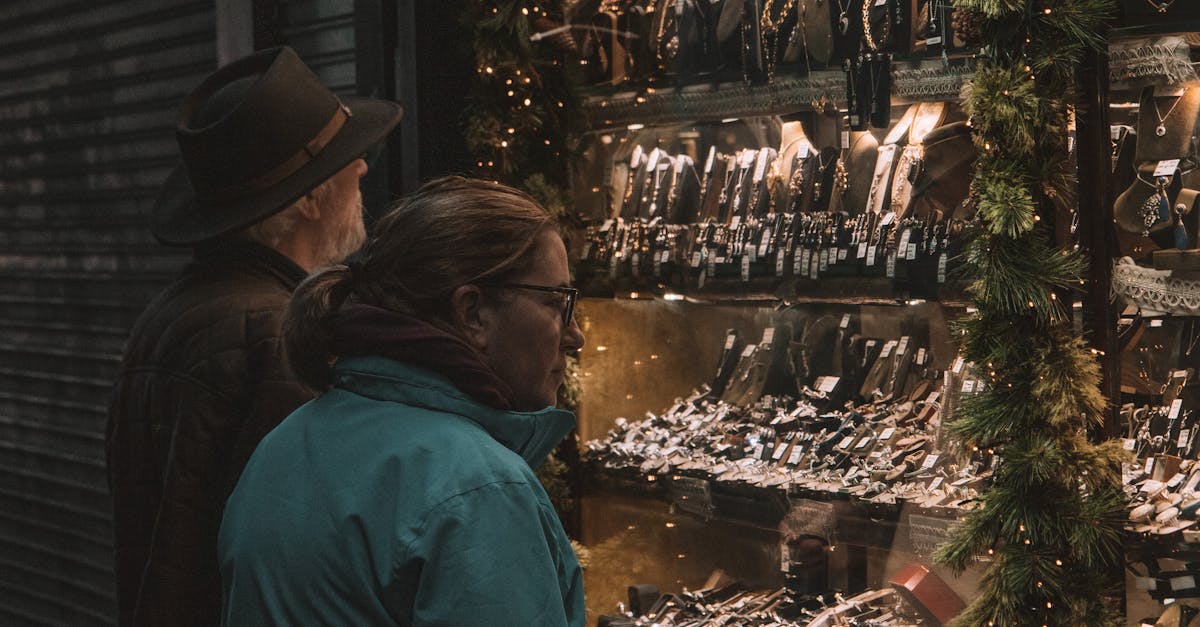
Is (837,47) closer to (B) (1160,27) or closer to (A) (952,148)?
(A) (952,148)

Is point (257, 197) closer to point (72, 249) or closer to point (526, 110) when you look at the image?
point (526, 110)

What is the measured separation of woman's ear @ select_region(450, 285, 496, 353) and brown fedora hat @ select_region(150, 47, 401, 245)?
1.26 meters

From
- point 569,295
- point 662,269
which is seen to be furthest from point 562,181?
point 569,295

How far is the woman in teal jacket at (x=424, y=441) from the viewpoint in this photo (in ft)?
4.75

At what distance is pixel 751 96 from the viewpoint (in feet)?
12.9

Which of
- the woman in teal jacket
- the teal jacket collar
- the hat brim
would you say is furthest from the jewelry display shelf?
the teal jacket collar

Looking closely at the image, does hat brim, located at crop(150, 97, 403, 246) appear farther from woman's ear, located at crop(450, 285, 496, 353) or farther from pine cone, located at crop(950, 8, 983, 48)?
pine cone, located at crop(950, 8, 983, 48)

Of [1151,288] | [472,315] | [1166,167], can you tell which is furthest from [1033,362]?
[472,315]

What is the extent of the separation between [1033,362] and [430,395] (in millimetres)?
1758

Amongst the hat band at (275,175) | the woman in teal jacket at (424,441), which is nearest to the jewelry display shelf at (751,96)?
the hat band at (275,175)

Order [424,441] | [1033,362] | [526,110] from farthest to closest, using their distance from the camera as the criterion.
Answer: [526,110] < [1033,362] < [424,441]

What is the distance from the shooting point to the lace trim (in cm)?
299

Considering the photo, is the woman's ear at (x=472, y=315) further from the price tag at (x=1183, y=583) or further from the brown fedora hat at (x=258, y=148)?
the price tag at (x=1183, y=583)

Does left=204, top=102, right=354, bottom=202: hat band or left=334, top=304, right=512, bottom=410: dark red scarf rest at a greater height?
left=204, top=102, right=354, bottom=202: hat band
